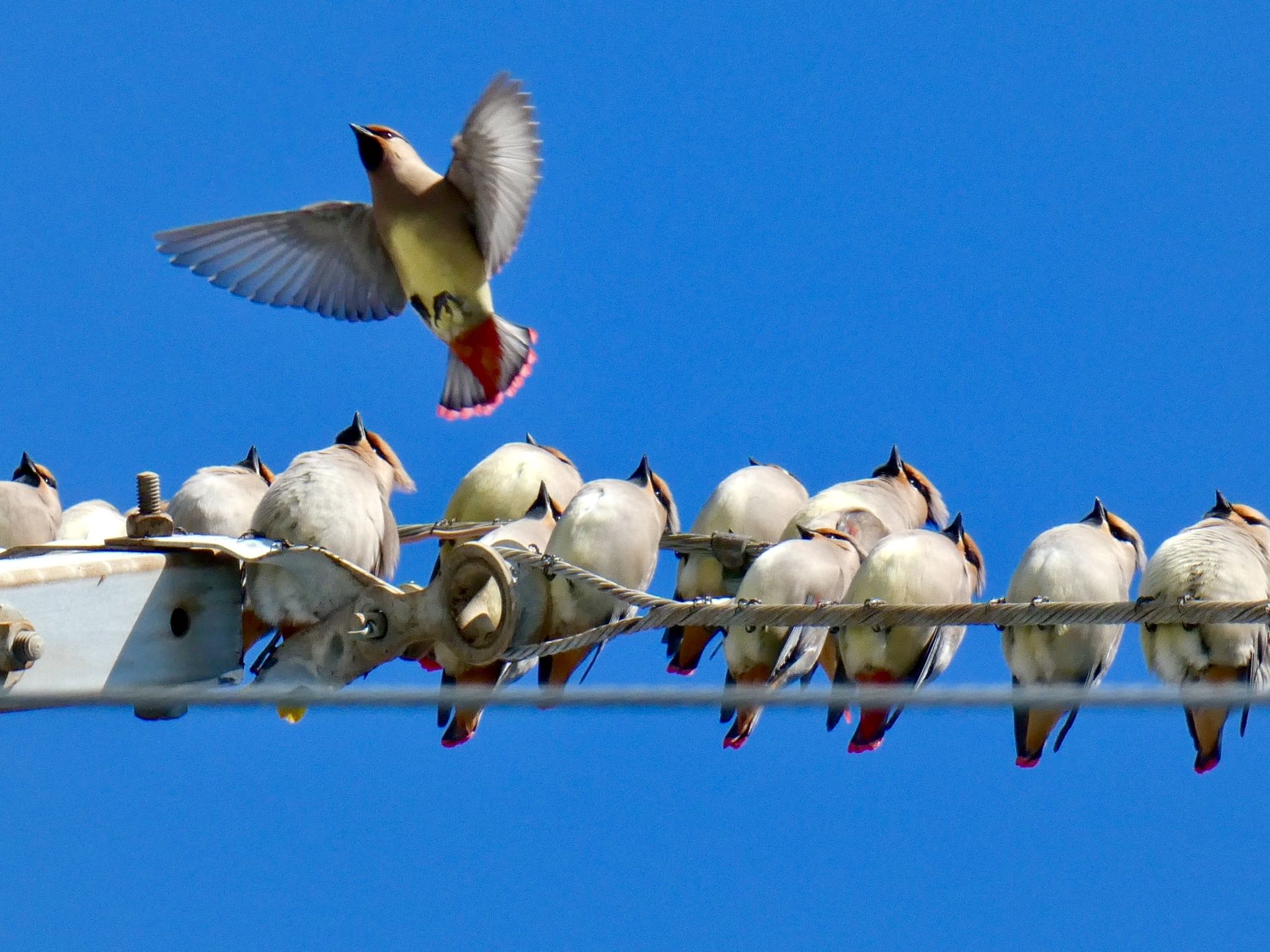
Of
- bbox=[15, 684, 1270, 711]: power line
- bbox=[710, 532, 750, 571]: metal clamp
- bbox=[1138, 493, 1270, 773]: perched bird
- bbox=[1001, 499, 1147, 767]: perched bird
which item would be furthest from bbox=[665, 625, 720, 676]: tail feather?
bbox=[15, 684, 1270, 711]: power line

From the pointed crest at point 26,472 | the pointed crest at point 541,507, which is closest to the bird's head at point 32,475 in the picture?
the pointed crest at point 26,472

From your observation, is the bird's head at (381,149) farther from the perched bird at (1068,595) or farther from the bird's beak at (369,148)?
the perched bird at (1068,595)

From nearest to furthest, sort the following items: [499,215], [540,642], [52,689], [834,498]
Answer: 1. [52,689]
2. [540,642]
3. [834,498]
4. [499,215]

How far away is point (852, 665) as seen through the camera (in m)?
5.62

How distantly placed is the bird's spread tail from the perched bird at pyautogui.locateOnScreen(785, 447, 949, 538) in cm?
145

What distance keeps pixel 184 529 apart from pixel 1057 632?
8.12ft

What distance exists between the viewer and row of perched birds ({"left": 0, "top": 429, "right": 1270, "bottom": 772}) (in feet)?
16.9

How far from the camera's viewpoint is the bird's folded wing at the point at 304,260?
720cm

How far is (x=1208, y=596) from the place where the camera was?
199 inches

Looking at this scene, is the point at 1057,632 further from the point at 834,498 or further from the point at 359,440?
the point at 359,440

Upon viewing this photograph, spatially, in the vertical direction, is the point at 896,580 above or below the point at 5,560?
above

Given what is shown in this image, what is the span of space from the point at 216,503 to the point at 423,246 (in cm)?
144

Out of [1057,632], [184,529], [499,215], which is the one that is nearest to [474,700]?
[1057,632]

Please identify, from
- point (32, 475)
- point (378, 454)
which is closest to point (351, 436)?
point (378, 454)
